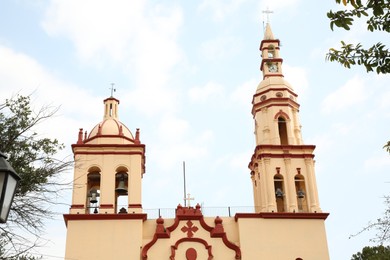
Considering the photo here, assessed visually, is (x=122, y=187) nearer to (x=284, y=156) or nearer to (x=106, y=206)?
(x=106, y=206)

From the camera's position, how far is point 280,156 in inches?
639

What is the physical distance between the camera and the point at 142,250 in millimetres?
14703

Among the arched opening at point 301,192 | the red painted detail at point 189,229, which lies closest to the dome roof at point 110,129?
the red painted detail at point 189,229

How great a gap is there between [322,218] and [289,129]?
118 inches

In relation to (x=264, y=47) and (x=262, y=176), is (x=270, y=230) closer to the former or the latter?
(x=262, y=176)

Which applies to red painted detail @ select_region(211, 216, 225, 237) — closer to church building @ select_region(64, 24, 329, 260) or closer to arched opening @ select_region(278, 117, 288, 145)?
church building @ select_region(64, 24, 329, 260)

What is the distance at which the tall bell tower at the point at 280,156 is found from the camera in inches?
620

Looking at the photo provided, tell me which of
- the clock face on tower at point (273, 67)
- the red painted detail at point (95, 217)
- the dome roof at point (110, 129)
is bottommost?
the red painted detail at point (95, 217)

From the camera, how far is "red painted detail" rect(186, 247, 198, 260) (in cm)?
1476

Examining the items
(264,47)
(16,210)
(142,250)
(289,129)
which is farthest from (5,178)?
(264,47)

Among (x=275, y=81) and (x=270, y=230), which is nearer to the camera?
(x=270, y=230)

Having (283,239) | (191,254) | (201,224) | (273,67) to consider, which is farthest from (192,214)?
(273,67)

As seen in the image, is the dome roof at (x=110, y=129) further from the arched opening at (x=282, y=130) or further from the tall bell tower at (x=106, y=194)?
the arched opening at (x=282, y=130)

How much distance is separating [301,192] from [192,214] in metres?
3.19
